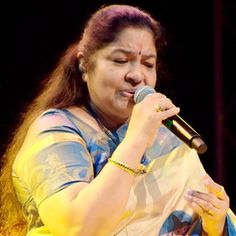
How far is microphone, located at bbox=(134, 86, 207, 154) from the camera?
1.31 meters

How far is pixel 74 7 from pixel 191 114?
1.02 meters

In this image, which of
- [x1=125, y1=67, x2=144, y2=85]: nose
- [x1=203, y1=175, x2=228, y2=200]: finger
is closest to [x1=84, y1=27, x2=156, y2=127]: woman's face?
[x1=125, y1=67, x2=144, y2=85]: nose

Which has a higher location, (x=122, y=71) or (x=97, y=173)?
(x=122, y=71)

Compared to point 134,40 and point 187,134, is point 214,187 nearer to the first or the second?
point 187,134

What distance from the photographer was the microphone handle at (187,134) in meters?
1.31

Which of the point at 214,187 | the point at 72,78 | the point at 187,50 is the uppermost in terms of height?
the point at 72,78

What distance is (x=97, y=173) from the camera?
1.52m

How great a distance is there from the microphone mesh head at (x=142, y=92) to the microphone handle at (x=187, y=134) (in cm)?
9

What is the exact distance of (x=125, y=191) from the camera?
1330 mm

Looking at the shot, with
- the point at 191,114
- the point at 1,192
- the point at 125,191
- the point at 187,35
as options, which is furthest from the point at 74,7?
the point at 125,191

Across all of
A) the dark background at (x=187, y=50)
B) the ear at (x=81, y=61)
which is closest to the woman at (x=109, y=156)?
the ear at (x=81, y=61)

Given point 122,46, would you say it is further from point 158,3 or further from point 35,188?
point 158,3

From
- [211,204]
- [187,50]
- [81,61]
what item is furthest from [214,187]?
[187,50]

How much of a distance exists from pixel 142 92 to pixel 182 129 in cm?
17
